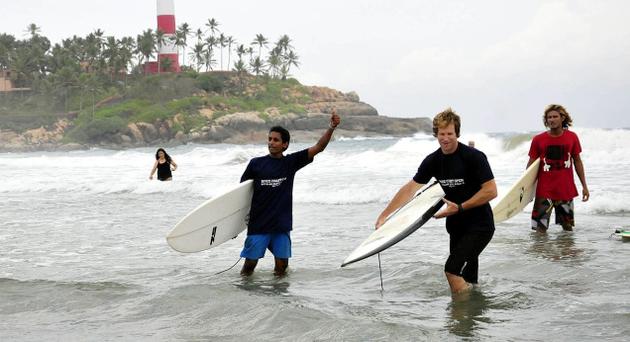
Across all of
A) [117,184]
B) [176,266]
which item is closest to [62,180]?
[117,184]

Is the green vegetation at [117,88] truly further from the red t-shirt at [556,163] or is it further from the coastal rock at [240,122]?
the red t-shirt at [556,163]

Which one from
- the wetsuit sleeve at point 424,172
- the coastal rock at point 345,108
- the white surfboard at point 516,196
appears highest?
the coastal rock at point 345,108

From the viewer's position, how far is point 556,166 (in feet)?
Result: 26.7

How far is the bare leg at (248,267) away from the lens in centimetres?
683

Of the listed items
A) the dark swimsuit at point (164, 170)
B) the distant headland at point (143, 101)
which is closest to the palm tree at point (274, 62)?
→ the distant headland at point (143, 101)

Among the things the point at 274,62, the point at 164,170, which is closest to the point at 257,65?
the point at 274,62

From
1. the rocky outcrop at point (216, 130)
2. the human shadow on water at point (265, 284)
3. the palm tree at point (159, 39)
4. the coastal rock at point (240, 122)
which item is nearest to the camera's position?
the human shadow on water at point (265, 284)

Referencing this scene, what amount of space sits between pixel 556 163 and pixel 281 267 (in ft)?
10.8

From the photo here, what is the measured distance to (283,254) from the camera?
22.0 ft

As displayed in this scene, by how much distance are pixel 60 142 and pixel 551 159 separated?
92.3m

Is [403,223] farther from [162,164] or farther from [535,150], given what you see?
[162,164]

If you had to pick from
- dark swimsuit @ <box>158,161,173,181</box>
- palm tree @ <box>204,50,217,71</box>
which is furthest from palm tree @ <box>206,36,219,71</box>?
dark swimsuit @ <box>158,161,173,181</box>

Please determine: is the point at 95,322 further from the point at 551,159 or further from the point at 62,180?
the point at 62,180

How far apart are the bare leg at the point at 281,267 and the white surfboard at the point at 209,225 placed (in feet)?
1.68
